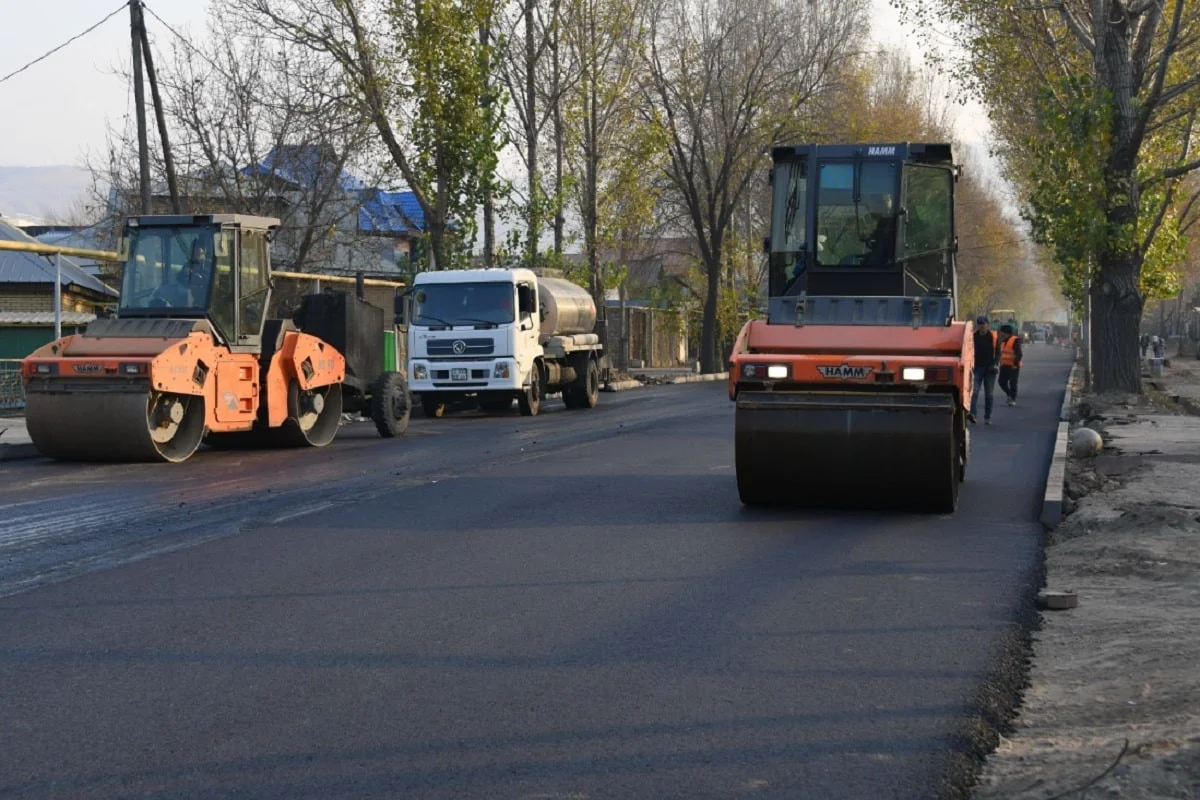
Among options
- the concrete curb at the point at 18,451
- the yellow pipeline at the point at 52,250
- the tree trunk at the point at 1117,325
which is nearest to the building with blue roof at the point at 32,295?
the yellow pipeline at the point at 52,250

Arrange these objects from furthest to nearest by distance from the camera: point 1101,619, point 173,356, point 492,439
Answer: point 492,439 < point 173,356 < point 1101,619

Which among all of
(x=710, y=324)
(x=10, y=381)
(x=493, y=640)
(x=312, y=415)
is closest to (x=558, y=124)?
(x=710, y=324)

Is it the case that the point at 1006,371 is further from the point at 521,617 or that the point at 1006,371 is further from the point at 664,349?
the point at 664,349

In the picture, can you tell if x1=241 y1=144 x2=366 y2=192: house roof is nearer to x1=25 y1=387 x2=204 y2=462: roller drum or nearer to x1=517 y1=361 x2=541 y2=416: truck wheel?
x1=517 y1=361 x2=541 y2=416: truck wheel

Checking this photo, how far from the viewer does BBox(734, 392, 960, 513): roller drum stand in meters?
11.4

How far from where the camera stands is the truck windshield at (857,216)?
14.3 m

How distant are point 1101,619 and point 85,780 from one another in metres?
5.16

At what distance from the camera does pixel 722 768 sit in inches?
203

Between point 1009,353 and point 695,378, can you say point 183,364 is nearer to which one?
point 1009,353

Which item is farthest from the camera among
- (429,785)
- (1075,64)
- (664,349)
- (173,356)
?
(664,349)

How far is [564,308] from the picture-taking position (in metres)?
30.2

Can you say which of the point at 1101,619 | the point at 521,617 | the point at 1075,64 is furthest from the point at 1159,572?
the point at 1075,64

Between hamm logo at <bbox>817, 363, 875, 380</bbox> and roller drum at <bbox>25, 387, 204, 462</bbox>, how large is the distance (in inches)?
317

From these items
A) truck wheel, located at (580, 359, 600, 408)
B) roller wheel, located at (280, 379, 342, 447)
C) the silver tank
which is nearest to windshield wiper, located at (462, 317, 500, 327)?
the silver tank
